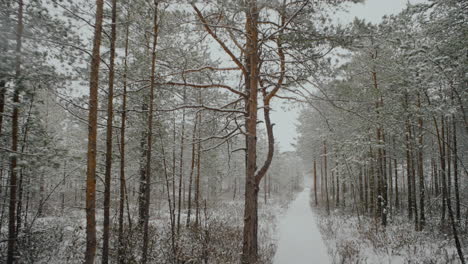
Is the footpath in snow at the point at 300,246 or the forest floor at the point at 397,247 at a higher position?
the forest floor at the point at 397,247

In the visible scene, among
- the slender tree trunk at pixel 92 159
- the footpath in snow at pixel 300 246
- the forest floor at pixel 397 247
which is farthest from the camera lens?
the footpath in snow at pixel 300 246

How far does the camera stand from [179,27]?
232 inches

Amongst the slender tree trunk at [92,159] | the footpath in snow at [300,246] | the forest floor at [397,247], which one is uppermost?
the slender tree trunk at [92,159]

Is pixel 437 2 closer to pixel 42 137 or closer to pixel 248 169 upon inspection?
pixel 248 169

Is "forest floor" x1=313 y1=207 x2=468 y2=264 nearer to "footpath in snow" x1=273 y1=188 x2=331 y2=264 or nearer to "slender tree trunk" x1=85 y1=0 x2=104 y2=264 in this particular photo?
"footpath in snow" x1=273 y1=188 x2=331 y2=264

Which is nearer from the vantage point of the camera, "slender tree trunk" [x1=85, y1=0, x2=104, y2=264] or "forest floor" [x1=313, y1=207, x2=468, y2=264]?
"slender tree trunk" [x1=85, y1=0, x2=104, y2=264]

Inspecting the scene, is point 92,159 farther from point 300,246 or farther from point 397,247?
point 397,247

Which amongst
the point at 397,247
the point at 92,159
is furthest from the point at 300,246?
the point at 92,159

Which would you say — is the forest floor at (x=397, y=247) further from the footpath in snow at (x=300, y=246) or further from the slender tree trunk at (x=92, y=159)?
the slender tree trunk at (x=92, y=159)

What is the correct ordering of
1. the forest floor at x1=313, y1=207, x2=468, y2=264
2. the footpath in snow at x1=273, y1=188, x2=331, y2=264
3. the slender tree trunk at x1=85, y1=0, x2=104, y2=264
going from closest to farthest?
the slender tree trunk at x1=85, y1=0, x2=104, y2=264 < the forest floor at x1=313, y1=207, x2=468, y2=264 < the footpath in snow at x1=273, y1=188, x2=331, y2=264

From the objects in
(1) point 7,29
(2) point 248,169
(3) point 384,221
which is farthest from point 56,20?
(3) point 384,221

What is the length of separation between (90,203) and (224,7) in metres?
5.20

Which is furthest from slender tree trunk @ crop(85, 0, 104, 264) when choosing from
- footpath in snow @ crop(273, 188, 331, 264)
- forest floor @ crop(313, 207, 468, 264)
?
forest floor @ crop(313, 207, 468, 264)

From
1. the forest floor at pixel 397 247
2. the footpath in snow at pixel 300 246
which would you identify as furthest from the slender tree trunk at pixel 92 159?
the forest floor at pixel 397 247
